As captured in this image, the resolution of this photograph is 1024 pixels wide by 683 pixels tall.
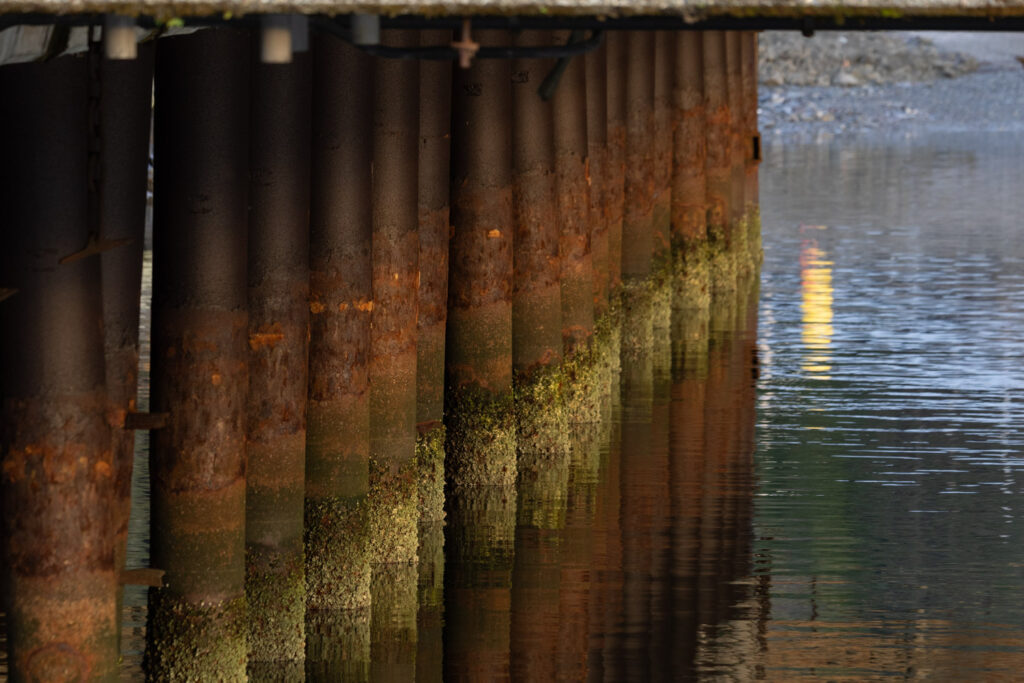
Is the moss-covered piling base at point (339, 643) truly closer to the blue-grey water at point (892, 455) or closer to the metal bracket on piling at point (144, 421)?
the blue-grey water at point (892, 455)

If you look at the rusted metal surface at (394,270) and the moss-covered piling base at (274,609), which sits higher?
the rusted metal surface at (394,270)

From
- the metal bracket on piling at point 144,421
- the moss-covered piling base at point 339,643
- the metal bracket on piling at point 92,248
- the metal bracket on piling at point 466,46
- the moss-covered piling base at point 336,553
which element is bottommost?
the moss-covered piling base at point 339,643

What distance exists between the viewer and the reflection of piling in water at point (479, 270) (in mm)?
15469

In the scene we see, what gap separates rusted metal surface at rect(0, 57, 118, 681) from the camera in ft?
29.4

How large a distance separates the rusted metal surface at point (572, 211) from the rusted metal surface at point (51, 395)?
8911mm

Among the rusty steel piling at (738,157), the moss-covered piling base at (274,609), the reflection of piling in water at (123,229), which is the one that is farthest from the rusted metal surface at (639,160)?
the reflection of piling in water at (123,229)

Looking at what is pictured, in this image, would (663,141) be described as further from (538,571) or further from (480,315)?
(538,571)

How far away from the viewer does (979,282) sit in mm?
33250

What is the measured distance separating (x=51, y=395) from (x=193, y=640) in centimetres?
175

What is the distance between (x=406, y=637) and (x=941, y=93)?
312 ft

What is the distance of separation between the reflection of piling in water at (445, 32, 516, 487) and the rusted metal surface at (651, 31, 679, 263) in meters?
9.83

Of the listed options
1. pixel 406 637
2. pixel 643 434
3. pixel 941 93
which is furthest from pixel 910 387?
pixel 941 93

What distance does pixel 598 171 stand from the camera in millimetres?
20766

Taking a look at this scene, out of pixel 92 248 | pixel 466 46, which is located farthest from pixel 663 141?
pixel 466 46
